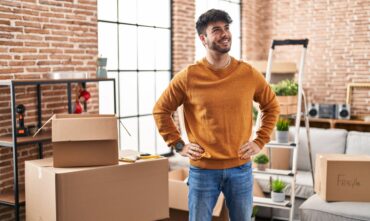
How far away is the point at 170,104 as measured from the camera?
8.04ft

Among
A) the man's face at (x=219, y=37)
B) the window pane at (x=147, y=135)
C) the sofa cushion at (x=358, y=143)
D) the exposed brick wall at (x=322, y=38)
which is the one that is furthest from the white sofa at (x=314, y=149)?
the man's face at (x=219, y=37)

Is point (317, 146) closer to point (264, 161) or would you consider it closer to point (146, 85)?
point (264, 161)

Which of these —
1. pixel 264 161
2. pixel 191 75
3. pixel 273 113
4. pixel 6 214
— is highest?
pixel 191 75

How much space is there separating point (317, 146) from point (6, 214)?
9.64ft

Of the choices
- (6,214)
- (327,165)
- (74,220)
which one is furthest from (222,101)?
(6,214)

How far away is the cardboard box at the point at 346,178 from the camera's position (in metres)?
3.43

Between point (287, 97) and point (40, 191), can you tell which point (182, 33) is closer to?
point (287, 97)

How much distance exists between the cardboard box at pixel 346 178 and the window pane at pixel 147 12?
261 centimetres

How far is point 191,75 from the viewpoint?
2.35 m

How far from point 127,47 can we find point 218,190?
295 cm

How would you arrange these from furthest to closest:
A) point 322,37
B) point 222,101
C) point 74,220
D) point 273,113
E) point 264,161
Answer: point 322,37 < point 264,161 < point 74,220 < point 273,113 < point 222,101

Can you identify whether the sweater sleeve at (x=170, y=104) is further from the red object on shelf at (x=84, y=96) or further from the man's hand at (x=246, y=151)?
the red object on shelf at (x=84, y=96)

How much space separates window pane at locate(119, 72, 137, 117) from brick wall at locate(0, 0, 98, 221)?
0.62 metres

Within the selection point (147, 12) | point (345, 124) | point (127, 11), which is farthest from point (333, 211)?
Answer: point (345, 124)
